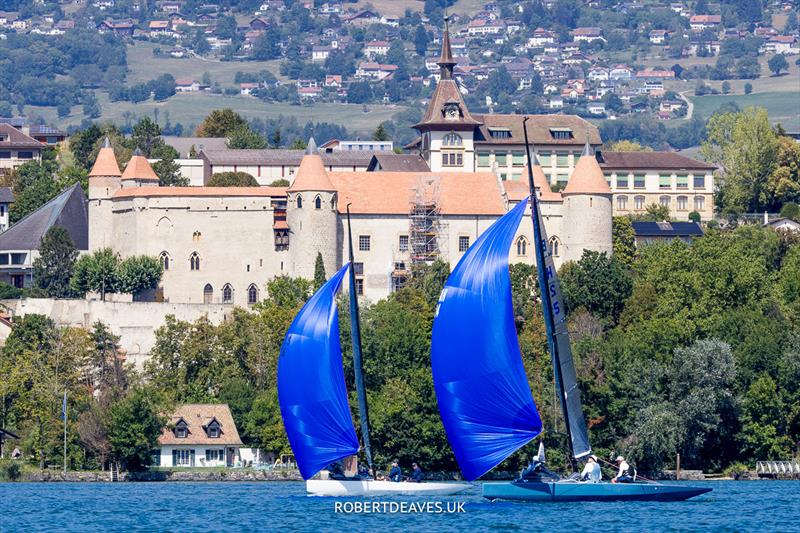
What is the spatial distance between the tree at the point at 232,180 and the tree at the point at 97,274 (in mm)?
28882

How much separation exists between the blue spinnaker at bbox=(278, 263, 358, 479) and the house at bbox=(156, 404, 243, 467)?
26576 mm

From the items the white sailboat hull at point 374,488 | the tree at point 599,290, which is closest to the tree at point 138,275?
the tree at point 599,290

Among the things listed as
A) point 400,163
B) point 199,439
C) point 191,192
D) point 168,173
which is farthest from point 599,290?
point 168,173

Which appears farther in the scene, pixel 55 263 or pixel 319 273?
pixel 55 263

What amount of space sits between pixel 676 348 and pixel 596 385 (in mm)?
5013

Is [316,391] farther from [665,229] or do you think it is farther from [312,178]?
[665,229]

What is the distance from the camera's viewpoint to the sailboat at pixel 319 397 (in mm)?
58750

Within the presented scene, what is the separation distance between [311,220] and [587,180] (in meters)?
15.8

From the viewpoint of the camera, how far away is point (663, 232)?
125 m

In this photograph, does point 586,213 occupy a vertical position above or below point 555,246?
above

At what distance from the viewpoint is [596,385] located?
3123 inches

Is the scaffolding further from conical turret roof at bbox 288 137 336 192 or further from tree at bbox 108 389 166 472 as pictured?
tree at bbox 108 389 166 472

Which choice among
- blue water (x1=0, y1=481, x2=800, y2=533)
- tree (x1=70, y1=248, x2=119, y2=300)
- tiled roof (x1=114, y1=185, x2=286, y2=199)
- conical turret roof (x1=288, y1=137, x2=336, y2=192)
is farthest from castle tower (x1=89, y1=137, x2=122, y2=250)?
blue water (x1=0, y1=481, x2=800, y2=533)

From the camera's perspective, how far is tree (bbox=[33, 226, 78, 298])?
364 ft
